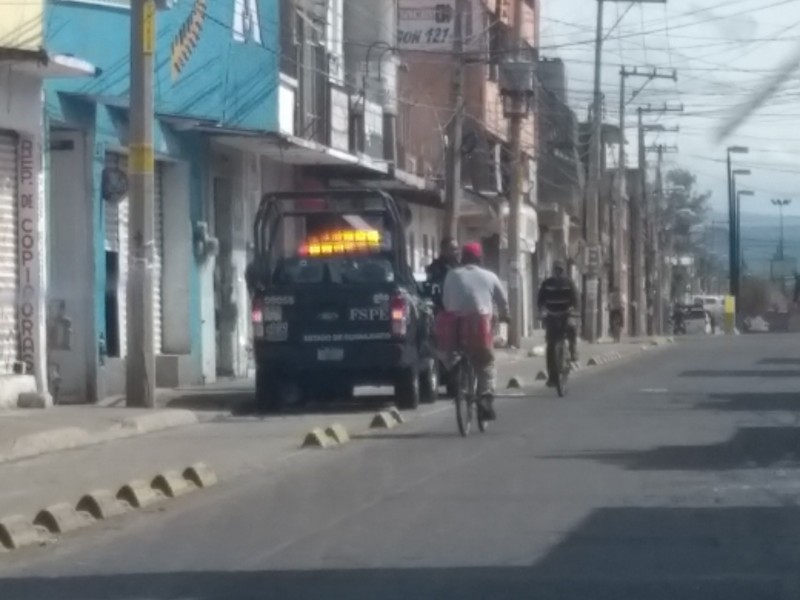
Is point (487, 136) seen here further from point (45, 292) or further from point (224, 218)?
point (45, 292)

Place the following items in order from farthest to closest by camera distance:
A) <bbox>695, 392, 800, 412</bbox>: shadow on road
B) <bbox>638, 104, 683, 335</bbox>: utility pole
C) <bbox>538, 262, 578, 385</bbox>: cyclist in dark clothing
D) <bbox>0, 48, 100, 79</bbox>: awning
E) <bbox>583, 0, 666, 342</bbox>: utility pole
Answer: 1. <bbox>638, 104, 683, 335</bbox>: utility pole
2. <bbox>583, 0, 666, 342</bbox>: utility pole
3. <bbox>538, 262, 578, 385</bbox>: cyclist in dark clothing
4. <bbox>695, 392, 800, 412</bbox>: shadow on road
5. <bbox>0, 48, 100, 79</bbox>: awning

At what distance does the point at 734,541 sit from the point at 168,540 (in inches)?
142

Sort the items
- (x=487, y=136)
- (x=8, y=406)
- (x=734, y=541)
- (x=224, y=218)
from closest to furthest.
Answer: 1. (x=734, y=541)
2. (x=8, y=406)
3. (x=224, y=218)
4. (x=487, y=136)

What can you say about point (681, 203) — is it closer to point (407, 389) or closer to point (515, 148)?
point (515, 148)

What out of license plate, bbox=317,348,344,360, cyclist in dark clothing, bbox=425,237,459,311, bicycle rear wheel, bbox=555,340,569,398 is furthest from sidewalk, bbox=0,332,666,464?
bicycle rear wheel, bbox=555,340,569,398

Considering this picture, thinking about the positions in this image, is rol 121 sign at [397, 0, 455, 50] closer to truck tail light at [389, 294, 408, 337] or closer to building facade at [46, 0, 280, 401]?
building facade at [46, 0, 280, 401]

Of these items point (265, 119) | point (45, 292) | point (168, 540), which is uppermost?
point (265, 119)

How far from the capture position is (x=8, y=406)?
860 inches

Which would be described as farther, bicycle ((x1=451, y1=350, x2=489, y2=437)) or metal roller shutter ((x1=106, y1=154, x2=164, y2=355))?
metal roller shutter ((x1=106, y1=154, x2=164, y2=355))

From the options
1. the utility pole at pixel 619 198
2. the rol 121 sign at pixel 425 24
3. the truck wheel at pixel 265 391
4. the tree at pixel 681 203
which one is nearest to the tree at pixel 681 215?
the tree at pixel 681 203

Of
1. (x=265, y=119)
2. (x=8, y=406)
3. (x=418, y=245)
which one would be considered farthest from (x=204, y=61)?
(x=418, y=245)

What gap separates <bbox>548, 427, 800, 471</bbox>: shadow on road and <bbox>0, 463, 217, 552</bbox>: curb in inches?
141

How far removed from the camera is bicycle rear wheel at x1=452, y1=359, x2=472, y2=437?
1927 centimetres

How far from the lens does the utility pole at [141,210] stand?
21578 mm
